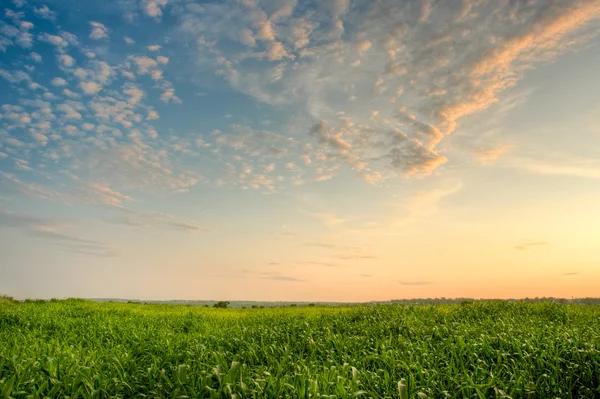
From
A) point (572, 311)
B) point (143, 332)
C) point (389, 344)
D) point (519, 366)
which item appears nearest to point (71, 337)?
point (143, 332)

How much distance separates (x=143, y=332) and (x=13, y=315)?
8696 mm

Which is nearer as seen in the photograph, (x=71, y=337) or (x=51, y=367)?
(x=51, y=367)

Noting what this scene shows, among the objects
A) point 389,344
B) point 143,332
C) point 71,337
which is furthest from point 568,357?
point 71,337

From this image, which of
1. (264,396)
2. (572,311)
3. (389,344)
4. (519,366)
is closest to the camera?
(264,396)

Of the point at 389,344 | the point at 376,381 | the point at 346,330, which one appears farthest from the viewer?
the point at 346,330

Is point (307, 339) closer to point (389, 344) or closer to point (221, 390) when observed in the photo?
point (389, 344)

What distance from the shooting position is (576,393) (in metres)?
7.46

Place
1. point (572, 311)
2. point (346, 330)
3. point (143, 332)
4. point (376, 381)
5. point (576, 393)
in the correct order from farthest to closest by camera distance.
→ point (572, 311), point (143, 332), point (346, 330), point (576, 393), point (376, 381)

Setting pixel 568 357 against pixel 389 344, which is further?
pixel 389 344

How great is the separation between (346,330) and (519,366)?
5991 millimetres

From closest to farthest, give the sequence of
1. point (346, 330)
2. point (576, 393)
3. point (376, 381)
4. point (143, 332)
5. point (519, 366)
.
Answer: point (376, 381), point (576, 393), point (519, 366), point (346, 330), point (143, 332)

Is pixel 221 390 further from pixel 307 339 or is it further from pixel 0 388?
pixel 307 339

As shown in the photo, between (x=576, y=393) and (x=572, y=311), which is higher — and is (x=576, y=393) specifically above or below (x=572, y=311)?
below

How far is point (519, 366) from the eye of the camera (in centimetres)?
846
